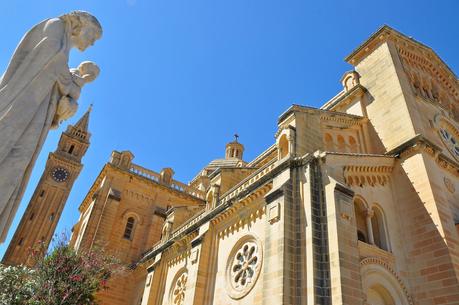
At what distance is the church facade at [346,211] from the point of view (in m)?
10.9

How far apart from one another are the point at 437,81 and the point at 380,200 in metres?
12.9

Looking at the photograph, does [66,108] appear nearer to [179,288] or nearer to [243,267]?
[243,267]

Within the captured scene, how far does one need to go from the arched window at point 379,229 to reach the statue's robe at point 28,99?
11.9 metres

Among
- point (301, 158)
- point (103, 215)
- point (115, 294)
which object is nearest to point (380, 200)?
point (301, 158)

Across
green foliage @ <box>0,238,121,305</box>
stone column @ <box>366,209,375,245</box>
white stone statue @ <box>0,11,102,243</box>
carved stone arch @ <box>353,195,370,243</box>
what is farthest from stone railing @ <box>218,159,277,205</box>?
white stone statue @ <box>0,11,102,243</box>

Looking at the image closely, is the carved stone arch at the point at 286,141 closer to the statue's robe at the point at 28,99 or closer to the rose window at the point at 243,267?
the rose window at the point at 243,267

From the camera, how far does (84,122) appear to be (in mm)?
58781

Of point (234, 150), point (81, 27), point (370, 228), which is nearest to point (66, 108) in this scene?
point (81, 27)

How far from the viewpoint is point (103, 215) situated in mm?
25703

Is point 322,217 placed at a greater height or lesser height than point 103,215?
lesser

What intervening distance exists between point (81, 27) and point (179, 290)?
14.6 m

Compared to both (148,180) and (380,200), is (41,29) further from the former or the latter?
(148,180)

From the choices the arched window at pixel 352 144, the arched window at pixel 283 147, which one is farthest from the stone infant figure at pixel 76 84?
the arched window at pixel 352 144

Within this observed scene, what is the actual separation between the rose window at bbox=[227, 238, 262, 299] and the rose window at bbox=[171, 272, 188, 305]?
3.80 m
